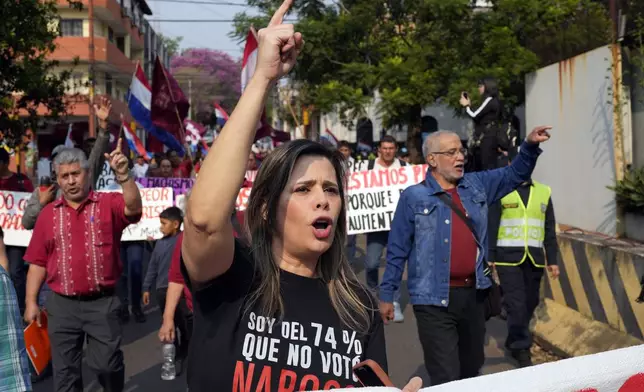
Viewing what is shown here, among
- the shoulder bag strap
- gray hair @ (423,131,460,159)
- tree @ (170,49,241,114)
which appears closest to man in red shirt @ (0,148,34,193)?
gray hair @ (423,131,460,159)

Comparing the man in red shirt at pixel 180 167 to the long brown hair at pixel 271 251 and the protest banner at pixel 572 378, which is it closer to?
the long brown hair at pixel 271 251

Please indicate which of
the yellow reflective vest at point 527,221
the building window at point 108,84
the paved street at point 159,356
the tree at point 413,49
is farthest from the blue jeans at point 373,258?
the building window at point 108,84

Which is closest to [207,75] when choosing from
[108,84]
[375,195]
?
[108,84]

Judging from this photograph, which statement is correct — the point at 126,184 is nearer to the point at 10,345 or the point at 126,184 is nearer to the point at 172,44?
the point at 10,345

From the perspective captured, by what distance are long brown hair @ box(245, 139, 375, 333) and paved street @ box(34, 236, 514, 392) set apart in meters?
4.18

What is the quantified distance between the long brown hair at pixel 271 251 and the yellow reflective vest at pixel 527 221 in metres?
5.05

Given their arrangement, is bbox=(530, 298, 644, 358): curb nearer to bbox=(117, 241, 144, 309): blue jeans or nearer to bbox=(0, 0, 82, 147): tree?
bbox=(117, 241, 144, 309): blue jeans

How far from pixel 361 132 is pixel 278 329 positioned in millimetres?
35251

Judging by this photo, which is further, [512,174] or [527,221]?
[527,221]

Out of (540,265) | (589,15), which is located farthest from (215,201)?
(589,15)

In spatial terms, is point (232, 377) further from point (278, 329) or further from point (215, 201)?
point (215, 201)

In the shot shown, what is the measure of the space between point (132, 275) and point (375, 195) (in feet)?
11.3

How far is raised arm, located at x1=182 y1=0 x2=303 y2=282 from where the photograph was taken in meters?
2.21

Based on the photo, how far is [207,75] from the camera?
85.4m
